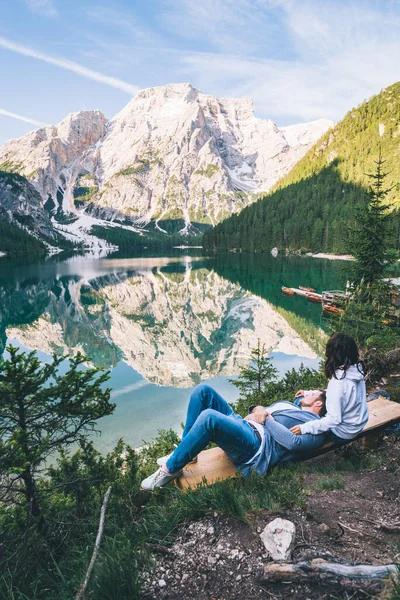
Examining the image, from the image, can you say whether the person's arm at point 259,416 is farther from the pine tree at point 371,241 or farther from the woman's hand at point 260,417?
the pine tree at point 371,241

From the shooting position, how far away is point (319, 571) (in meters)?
2.43

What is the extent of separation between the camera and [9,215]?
641 feet

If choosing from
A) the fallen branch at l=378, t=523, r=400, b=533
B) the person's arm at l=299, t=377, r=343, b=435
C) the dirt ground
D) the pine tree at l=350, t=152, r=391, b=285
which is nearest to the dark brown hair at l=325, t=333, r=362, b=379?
the person's arm at l=299, t=377, r=343, b=435

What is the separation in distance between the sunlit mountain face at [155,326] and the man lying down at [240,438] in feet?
44.6

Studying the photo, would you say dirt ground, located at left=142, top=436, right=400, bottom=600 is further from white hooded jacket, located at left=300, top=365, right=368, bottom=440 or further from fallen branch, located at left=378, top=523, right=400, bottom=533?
white hooded jacket, located at left=300, top=365, right=368, bottom=440

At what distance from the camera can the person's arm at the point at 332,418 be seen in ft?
13.9

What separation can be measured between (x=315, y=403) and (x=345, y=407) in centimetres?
64

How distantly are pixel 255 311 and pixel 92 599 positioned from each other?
33074mm

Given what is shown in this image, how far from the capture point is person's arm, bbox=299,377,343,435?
13.9ft

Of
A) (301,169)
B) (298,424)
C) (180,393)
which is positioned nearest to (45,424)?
(298,424)

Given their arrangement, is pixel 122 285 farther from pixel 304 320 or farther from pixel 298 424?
pixel 298 424

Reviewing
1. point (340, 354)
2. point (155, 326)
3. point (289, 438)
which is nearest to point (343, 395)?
point (340, 354)

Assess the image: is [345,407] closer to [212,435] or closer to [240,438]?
[240,438]

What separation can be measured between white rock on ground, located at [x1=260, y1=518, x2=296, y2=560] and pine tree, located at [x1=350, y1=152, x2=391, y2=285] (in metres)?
12.5
